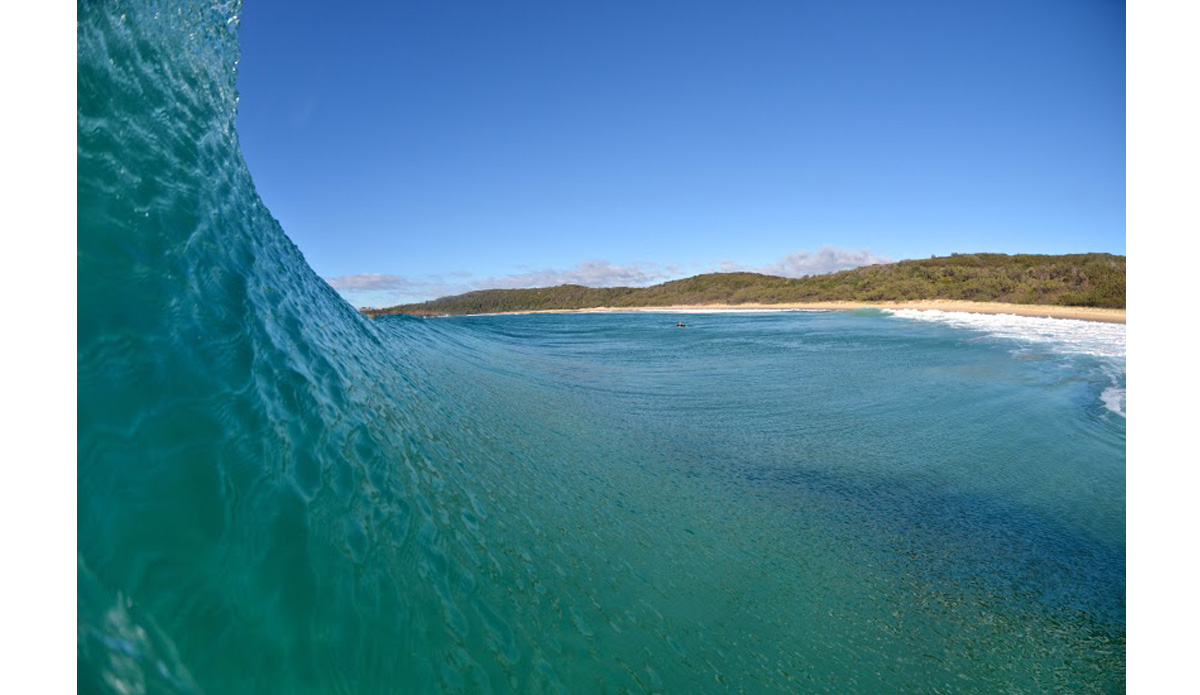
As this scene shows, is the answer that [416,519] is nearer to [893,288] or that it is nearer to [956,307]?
[956,307]

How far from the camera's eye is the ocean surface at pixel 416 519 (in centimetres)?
200

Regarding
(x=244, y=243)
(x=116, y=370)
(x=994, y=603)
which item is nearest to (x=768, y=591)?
(x=994, y=603)

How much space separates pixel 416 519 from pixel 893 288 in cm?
7471

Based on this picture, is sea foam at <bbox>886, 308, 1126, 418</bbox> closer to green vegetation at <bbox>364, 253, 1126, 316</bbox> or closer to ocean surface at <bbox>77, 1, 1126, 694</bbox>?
ocean surface at <bbox>77, 1, 1126, 694</bbox>

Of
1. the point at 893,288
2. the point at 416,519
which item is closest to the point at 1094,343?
the point at 416,519

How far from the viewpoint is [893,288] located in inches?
2625

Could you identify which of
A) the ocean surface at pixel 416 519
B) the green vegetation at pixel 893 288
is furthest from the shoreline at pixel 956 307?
the ocean surface at pixel 416 519

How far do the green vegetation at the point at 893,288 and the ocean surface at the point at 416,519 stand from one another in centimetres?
4262

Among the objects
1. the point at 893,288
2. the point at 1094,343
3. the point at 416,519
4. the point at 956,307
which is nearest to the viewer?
the point at 416,519

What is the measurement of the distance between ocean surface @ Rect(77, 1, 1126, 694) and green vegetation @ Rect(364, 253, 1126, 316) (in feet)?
140

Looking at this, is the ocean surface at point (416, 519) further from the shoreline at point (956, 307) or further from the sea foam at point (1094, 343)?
the shoreline at point (956, 307)

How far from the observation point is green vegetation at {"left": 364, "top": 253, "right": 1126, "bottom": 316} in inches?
1823

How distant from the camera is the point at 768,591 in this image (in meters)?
3.28

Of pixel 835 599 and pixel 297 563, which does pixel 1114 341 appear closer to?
pixel 835 599
